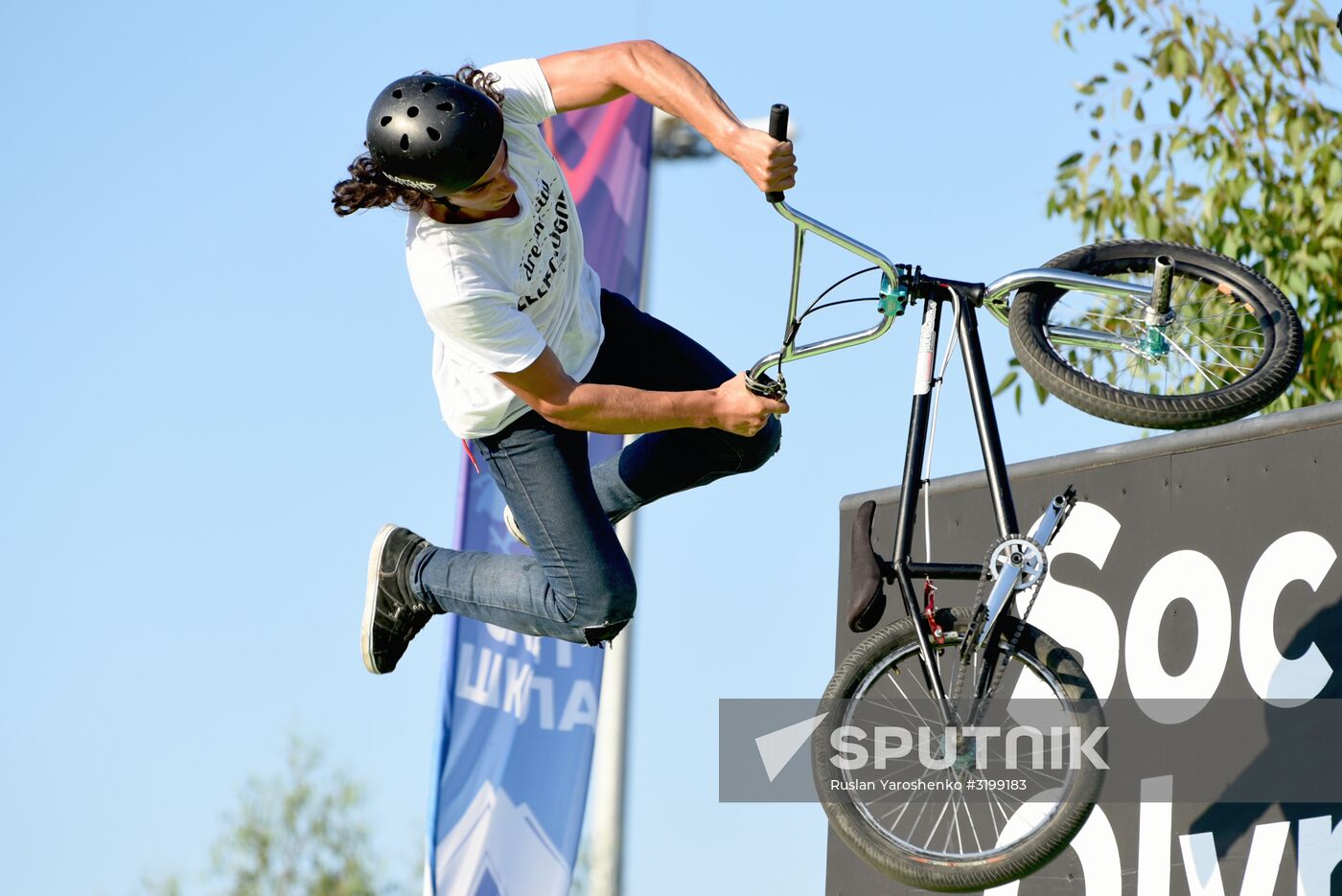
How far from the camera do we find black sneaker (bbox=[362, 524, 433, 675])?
6.29 meters

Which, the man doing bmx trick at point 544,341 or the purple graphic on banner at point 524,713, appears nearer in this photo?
the man doing bmx trick at point 544,341

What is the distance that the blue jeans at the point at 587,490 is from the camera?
5.65m

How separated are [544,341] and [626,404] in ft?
1.02

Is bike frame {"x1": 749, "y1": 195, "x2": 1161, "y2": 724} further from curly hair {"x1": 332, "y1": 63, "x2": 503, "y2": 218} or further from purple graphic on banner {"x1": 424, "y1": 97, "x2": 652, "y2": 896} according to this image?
purple graphic on banner {"x1": 424, "y1": 97, "x2": 652, "y2": 896}

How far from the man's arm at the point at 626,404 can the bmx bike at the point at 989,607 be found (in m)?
0.11

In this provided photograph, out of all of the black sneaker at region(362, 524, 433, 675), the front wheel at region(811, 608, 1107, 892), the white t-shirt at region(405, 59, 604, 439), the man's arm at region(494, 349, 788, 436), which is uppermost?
the white t-shirt at region(405, 59, 604, 439)

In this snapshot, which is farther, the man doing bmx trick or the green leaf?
the green leaf

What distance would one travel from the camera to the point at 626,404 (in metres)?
5.29

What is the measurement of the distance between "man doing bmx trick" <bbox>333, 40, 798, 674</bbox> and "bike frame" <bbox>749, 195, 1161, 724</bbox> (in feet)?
0.86

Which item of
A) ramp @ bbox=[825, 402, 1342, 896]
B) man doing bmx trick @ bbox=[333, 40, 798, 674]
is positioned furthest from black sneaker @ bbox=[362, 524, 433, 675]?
ramp @ bbox=[825, 402, 1342, 896]

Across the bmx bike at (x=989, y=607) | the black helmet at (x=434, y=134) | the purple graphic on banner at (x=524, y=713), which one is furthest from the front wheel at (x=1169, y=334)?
the purple graphic on banner at (x=524, y=713)

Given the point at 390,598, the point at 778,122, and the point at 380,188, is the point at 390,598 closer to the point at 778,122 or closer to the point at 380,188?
the point at 380,188

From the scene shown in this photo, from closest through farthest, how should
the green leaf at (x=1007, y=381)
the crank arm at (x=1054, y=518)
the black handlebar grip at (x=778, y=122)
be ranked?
the black handlebar grip at (x=778, y=122) → the crank arm at (x=1054, y=518) → the green leaf at (x=1007, y=381)

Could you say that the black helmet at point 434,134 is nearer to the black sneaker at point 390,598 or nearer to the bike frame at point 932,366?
the bike frame at point 932,366
